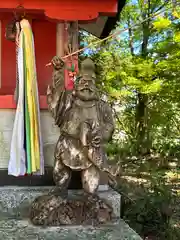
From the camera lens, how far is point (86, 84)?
442 cm

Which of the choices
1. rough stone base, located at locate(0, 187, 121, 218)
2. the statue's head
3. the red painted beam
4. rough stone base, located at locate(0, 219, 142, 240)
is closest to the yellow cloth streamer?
the red painted beam

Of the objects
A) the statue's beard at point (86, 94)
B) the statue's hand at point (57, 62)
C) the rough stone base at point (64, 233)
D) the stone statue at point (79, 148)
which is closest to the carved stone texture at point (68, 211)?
the stone statue at point (79, 148)

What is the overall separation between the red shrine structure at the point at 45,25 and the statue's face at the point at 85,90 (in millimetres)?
686

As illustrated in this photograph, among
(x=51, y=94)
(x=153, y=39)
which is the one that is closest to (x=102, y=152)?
(x=51, y=94)

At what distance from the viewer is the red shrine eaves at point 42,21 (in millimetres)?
4727

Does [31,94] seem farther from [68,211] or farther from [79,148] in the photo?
[68,211]

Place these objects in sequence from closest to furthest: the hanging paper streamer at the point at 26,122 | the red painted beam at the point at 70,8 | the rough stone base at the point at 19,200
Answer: the hanging paper streamer at the point at 26,122, the red painted beam at the point at 70,8, the rough stone base at the point at 19,200

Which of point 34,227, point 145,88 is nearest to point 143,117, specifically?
point 145,88

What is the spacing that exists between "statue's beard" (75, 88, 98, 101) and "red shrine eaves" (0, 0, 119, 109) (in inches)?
31.0

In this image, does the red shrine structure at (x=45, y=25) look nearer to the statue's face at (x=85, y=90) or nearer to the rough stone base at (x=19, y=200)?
the statue's face at (x=85, y=90)

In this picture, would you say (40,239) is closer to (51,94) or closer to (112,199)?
(112,199)

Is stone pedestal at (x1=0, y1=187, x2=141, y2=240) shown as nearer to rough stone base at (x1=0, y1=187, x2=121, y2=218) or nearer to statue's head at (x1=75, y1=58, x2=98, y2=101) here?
rough stone base at (x1=0, y1=187, x2=121, y2=218)

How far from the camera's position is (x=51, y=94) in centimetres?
448

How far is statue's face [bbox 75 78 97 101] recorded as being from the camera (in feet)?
14.5
